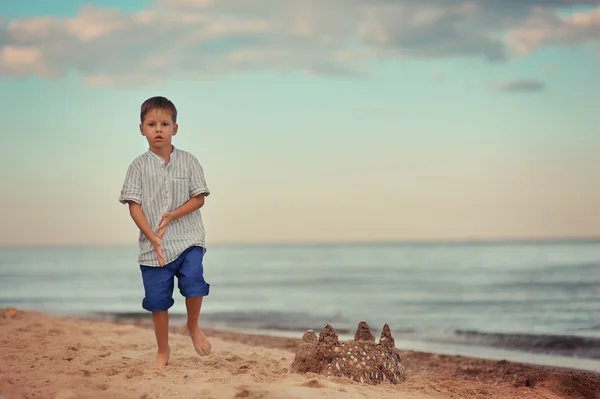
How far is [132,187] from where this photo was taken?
571 centimetres

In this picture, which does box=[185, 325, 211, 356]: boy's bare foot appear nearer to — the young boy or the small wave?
the young boy

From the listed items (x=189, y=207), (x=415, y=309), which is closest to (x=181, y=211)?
(x=189, y=207)

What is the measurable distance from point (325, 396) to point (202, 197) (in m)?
1.98

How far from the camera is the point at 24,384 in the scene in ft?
17.6

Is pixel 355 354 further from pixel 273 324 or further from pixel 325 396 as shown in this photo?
pixel 273 324

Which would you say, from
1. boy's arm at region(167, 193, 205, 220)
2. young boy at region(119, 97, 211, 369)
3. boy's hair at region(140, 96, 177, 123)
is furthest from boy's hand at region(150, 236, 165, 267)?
boy's hair at region(140, 96, 177, 123)

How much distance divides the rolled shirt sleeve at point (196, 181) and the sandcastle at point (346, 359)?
4.65 ft

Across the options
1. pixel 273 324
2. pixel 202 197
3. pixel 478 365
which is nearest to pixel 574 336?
pixel 478 365

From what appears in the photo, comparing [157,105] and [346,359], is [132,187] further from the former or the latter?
[346,359]

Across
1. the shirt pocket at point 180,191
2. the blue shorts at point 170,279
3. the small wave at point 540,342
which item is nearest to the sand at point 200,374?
the blue shorts at point 170,279

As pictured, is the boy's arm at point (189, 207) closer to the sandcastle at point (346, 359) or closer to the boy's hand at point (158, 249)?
the boy's hand at point (158, 249)

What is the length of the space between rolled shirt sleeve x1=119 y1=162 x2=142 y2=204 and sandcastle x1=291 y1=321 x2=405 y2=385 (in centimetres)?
173

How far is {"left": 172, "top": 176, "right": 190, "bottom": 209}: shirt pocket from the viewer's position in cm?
575

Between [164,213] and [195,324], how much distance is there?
1.02 m
